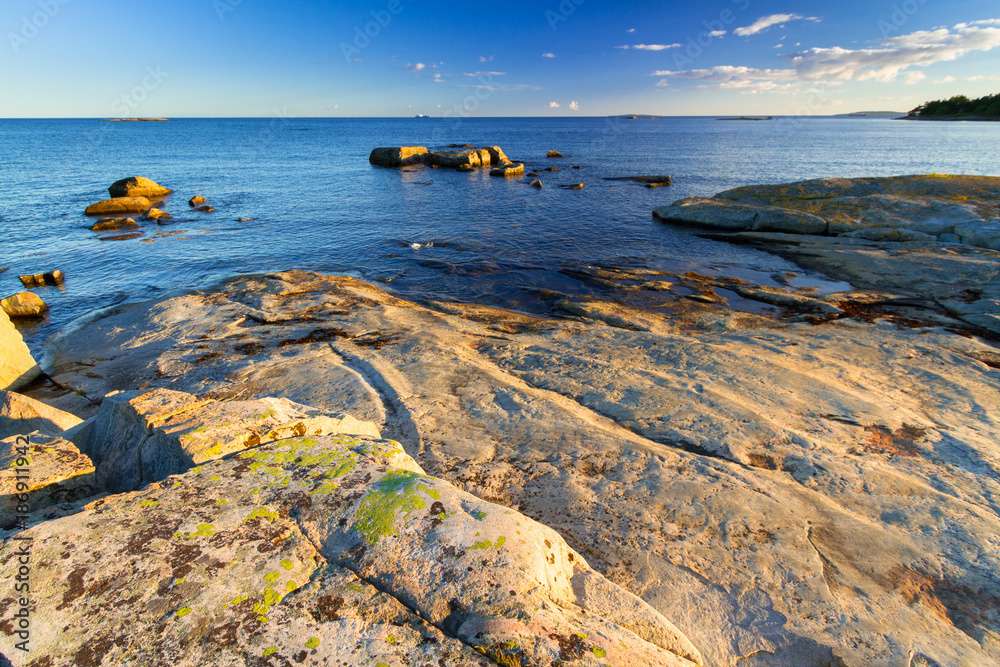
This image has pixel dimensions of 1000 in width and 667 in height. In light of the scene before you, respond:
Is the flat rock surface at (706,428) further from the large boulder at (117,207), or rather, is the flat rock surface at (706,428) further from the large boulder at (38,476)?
the large boulder at (117,207)

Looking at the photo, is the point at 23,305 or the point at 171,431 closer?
the point at 171,431

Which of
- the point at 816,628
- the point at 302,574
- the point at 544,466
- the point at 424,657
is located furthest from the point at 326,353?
the point at 816,628

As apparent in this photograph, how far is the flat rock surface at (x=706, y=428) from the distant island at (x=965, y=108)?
478 feet

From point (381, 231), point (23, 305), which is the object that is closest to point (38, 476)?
point (23, 305)

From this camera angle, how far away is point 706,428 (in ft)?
25.9

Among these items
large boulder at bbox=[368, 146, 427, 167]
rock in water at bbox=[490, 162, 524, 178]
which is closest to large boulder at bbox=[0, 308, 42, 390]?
rock in water at bbox=[490, 162, 524, 178]

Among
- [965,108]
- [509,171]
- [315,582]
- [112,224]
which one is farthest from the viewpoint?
[965,108]

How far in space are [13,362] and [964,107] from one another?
181688 millimetres

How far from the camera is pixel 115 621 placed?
280cm

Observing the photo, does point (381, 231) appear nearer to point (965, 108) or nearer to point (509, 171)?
point (509, 171)

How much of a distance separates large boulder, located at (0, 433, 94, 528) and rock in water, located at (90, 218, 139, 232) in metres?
31.9

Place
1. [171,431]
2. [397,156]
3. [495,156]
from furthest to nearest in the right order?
[495,156]
[397,156]
[171,431]

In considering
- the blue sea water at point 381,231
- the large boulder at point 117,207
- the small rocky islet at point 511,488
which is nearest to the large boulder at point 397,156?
the blue sea water at point 381,231

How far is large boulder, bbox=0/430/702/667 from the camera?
9.16 ft
